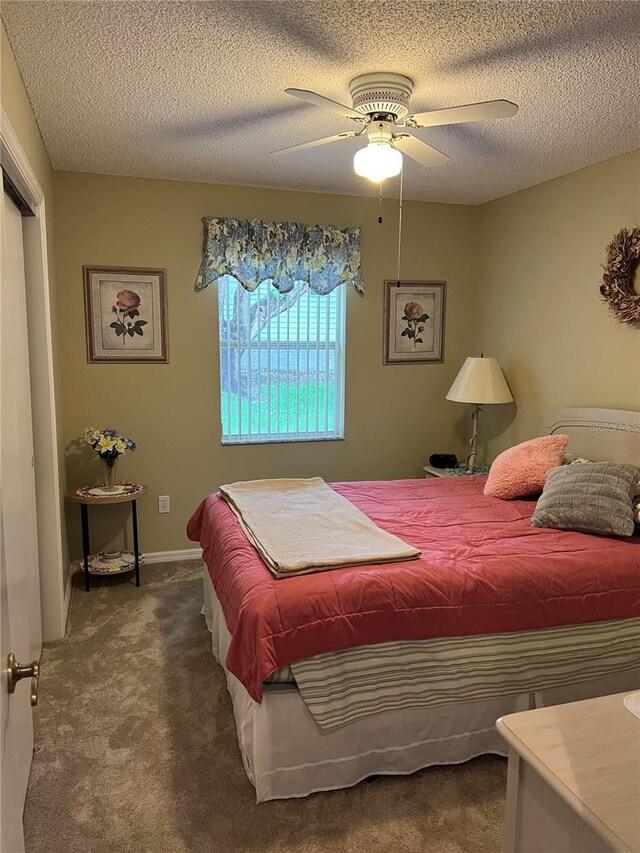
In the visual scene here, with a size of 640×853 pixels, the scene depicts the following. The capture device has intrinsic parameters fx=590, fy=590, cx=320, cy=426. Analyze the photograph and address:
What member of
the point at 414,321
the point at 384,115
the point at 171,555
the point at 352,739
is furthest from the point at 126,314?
the point at 352,739

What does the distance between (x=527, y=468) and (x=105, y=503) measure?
2.46 metres

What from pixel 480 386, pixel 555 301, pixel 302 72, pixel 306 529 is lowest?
pixel 306 529

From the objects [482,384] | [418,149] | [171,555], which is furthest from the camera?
[171,555]

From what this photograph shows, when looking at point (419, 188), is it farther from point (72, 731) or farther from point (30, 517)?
point (72, 731)

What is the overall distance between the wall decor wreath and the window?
1.78 metres

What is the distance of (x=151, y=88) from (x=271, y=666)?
2.25 metres

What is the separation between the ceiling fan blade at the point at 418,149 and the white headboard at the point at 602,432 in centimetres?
167

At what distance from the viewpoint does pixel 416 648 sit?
6.88ft

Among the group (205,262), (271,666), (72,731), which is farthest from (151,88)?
(72,731)

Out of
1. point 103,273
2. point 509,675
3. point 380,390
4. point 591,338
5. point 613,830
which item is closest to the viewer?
point 613,830

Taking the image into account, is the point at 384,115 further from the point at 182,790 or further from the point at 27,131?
the point at 182,790

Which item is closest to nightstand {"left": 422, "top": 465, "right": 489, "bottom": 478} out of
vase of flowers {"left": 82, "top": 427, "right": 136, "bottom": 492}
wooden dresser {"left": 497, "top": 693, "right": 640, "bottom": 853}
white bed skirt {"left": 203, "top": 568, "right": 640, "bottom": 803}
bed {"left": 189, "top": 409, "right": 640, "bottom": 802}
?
bed {"left": 189, "top": 409, "right": 640, "bottom": 802}

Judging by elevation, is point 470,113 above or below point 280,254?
above

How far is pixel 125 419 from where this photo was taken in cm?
395
